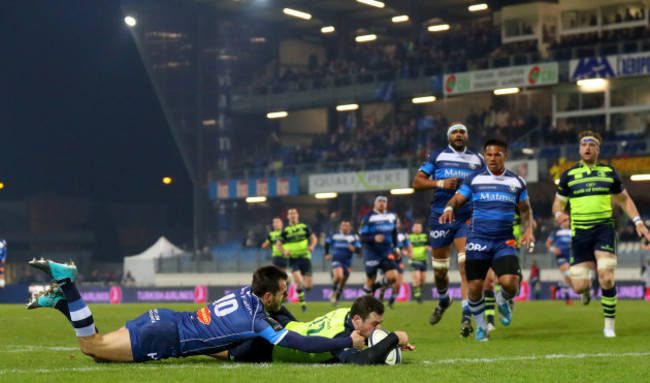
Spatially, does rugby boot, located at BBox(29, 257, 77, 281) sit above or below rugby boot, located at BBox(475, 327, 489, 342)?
above

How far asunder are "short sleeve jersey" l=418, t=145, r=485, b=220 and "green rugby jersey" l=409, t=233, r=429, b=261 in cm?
1780

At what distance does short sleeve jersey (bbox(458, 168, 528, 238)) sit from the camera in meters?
12.7

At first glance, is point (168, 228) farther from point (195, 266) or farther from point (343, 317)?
point (343, 317)

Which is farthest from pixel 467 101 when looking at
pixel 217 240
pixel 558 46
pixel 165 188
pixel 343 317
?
pixel 343 317

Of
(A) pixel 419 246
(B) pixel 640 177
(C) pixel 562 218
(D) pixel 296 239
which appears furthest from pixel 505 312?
(B) pixel 640 177

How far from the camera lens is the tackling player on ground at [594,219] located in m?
13.6

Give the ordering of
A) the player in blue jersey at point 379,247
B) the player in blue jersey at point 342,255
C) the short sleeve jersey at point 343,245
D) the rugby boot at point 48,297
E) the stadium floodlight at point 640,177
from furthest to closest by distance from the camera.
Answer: the stadium floodlight at point 640,177 → the short sleeve jersey at point 343,245 → the player in blue jersey at point 342,255 → the player in blue jersey at point 379,247 → the rugby boot at point 48,297

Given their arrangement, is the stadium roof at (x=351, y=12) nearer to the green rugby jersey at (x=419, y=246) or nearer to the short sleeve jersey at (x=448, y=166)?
the green rugby jersey at (x=419, y=246)

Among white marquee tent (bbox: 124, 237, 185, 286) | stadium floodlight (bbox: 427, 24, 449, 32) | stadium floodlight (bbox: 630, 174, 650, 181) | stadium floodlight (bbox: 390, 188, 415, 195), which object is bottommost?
white marquee tent (bbox: 124, 237, 185, 286)

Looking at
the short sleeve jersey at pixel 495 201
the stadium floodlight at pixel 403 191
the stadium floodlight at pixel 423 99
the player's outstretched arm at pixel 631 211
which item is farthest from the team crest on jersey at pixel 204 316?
the stadium floodlight at pixel 423 99

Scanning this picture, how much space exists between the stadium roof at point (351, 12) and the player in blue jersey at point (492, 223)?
39298mm

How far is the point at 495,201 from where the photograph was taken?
1269 centimetres

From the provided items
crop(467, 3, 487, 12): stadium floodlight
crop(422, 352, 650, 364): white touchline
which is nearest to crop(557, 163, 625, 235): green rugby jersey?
crop(422, 352, 650, 364): white touchline

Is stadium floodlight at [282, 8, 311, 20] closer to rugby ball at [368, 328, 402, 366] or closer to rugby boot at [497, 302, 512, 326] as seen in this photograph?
rugby boot at [497, 302, 512, 326]
